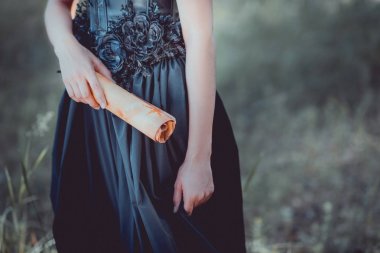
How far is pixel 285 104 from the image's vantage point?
13.9ft

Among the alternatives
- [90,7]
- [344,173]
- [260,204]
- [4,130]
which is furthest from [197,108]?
[4,130]

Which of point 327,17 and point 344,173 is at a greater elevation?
point 327,17

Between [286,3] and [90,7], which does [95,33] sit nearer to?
[90,7]

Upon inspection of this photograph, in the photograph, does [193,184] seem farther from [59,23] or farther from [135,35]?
[59,23]

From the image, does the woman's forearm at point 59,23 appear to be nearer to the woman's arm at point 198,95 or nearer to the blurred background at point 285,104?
the woman's arm at point 198,95

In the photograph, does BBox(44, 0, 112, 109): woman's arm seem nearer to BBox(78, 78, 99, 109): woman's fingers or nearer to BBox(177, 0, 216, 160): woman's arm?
BBox(78, 78, 99, 109): woman's fingers

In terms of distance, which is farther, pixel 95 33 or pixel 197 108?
pixel 95 33

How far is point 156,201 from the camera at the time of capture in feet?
3.75

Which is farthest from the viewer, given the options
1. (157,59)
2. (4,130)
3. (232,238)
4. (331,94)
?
(331,94)

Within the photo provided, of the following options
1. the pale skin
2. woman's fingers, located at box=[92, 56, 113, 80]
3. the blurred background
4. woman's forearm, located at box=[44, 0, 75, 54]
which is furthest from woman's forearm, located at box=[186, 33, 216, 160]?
the blurred background

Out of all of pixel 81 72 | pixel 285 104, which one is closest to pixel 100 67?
pixel 81 72

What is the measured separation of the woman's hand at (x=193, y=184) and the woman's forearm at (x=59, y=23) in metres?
0.45

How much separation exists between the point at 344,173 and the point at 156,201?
256 cm

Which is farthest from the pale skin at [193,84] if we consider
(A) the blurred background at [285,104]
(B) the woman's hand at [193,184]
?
(A) the blurred background at [285,104]
